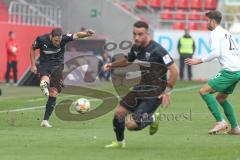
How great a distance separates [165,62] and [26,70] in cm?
2229

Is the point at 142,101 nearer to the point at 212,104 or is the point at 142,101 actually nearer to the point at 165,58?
the point at 165,58

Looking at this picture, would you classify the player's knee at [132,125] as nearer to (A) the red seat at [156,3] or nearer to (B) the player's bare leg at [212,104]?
(B) the player's bare leg at [212,104]

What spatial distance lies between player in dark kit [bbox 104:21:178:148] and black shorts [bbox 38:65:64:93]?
4109 millimetres

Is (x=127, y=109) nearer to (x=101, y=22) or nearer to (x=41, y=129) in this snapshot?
(x=41, y=129)

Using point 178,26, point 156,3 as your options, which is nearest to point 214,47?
point 178,26

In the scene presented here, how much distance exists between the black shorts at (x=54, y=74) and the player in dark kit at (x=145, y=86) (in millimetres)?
4109

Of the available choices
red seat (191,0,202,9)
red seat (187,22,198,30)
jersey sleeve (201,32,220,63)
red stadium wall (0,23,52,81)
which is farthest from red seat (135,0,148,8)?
jersey sleeve (201,32,220,63)

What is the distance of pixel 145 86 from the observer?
1260 centimetres

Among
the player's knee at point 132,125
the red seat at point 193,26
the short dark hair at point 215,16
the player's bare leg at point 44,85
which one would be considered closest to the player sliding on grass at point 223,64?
the short dark hair at point 215,16

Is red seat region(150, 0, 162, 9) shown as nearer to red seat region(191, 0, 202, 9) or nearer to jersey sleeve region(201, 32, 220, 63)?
red seat region(191, 0, 202, 9)

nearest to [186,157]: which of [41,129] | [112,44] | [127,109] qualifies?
[127,109]

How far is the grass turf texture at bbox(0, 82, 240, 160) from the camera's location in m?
11.7

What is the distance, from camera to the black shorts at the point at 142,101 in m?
12.3

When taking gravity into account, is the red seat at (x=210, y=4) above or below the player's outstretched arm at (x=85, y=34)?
below
